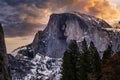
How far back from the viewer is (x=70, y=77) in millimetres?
79812

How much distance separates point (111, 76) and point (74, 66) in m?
22.2

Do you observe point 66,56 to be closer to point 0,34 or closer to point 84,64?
point 84,64

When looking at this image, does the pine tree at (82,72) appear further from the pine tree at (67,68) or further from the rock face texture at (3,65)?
the rock face texture at (3,65)

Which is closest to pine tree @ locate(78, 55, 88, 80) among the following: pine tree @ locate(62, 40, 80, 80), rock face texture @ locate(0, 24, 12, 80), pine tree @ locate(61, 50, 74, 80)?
pine tree @ locate(62, 40, 80, 80)

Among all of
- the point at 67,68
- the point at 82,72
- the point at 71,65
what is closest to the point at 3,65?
the point at 82,72

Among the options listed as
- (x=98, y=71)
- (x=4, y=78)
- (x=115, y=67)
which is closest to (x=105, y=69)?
(x=115, y=67)

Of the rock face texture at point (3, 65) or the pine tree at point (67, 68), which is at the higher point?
the rock face texture at point (3, 65)

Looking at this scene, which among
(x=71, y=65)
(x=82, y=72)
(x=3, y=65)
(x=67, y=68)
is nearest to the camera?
(x=3, y=65)

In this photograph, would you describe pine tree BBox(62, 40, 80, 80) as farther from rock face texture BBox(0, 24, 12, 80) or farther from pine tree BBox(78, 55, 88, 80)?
rock face texture BBox(0, 24, 12, 80)

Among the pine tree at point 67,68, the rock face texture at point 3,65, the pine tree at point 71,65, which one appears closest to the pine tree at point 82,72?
the pine tree at point 71,65

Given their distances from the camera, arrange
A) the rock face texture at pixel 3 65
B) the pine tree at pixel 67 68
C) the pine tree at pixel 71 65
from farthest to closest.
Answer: the pine tree at pixel 71 65
the pine tree at pixel 67 68
the rock face texture at pixel 3 65

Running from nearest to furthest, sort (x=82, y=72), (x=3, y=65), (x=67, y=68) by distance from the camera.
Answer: (x=3, y=65), (x=82, y=72), (x=67, y=68)

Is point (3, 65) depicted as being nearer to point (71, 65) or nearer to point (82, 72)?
point (82, 72)

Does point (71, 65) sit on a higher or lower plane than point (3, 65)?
lower
